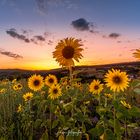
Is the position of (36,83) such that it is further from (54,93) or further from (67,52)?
(67,52)

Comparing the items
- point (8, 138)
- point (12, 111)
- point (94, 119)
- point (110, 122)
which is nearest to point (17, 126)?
point (8, 138)

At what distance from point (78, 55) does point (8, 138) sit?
271 cm

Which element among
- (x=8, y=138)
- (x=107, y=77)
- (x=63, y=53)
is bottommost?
(x=8, y=138)

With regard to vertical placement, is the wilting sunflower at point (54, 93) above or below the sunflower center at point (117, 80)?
below

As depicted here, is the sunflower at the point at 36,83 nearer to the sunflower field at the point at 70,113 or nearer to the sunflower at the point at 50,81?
the sunflower field at the point at 70,113

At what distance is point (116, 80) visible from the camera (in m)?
5.32

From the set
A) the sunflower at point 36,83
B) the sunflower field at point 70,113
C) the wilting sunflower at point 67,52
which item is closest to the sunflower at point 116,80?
the sunflower field at point 70,113

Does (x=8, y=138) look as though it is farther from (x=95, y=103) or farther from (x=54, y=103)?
(x=95, y=103)

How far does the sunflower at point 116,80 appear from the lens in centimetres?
525

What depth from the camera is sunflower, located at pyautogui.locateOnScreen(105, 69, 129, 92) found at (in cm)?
525

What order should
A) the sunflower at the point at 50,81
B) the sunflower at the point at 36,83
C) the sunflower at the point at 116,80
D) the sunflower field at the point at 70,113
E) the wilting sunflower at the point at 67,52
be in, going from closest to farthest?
the sunflower field at the point at 70,113, the wilting sunflower at the point at 67,52, the sunflower at the point at 116,80, the sunflower at the point at 50,81, the sunflower at the point at 36,83

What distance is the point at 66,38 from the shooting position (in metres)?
4.92

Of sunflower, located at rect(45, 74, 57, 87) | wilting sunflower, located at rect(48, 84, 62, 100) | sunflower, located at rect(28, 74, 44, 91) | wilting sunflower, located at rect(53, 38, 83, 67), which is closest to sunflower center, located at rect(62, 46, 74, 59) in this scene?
wilting sunflower, located at rect(53, 38, 83, 67)

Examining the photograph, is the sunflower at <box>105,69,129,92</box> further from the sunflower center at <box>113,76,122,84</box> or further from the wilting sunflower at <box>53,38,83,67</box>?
the wilting sunflower at <box>53,38,83,67</box>
